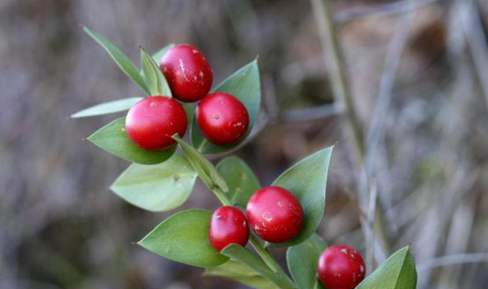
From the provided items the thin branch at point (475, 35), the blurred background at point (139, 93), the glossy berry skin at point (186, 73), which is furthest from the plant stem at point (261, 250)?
the blurred background at point (139, 93)

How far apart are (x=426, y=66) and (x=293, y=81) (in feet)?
1.97

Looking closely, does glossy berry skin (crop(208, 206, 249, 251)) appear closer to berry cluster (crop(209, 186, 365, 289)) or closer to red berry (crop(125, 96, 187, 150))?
berry cluster (crop(209, 186, 365, 289))

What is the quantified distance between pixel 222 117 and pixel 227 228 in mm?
130

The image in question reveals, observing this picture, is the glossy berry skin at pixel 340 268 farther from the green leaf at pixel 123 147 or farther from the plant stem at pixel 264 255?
the green leaf at pixel 123 147

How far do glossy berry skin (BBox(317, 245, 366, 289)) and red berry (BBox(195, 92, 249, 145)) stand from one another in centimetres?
18

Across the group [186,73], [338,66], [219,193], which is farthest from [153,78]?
[338,66]

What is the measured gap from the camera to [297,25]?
11.5 feet

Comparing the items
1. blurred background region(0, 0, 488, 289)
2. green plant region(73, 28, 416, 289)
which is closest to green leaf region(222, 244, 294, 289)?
green plant region(73, 28, 416, 289)

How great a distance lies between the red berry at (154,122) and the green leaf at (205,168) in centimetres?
3

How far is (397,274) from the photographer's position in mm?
708

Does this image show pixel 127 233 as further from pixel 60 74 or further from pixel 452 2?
pixel 452 2

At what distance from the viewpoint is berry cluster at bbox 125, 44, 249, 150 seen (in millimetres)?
789

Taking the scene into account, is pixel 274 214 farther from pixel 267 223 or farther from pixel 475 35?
pixel 475 35

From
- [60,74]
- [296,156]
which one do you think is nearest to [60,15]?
[60,74]
